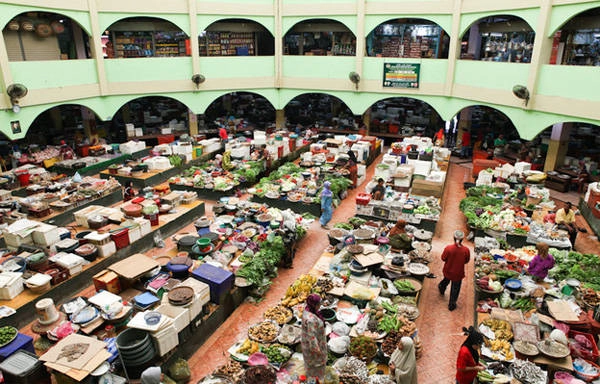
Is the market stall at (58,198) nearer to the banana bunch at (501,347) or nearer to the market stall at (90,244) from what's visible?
the market stall at (90,244)

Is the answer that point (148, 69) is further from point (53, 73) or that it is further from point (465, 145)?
point (465, 145)

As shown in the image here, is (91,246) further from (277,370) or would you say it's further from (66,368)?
(277,370)

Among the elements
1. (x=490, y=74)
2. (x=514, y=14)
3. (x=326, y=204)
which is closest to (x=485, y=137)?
(x=490, y=74)

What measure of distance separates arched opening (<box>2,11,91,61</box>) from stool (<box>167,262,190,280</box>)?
12.9m

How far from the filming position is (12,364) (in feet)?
20.2

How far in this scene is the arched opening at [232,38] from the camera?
20938mm

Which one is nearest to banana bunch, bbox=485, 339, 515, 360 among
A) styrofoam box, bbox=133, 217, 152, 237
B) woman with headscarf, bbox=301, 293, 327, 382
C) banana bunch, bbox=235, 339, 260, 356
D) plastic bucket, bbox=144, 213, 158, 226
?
woman with headscarf, bbox=301, 293, 327, 382

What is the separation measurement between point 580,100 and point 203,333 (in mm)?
13410

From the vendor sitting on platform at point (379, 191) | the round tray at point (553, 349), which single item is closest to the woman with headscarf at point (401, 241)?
the vendor sitting on platform at point (379, 191)

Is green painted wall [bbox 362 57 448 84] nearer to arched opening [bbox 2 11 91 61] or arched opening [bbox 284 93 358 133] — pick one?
arched opening [bbox 284 93 358 133]

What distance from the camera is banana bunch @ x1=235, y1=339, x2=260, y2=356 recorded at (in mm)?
6898

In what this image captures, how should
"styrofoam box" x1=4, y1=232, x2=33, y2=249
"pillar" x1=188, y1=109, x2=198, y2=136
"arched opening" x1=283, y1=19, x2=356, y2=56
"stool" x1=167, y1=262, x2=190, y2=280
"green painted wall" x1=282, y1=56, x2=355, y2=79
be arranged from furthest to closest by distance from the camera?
"arched opening" x1=283, y1=19, x2=356, y2=56
"pillar" x1=188, y1=109, x2=198, y2=136
"green painted wall" x1=282, y1=56, x2=355, y2=79
"styrofoam box" x1=4, y1=232, x2=33, y2=249
"stool" x1=167, y1=262, x2=190, y2=280

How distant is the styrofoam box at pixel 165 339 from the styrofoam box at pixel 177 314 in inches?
5.9

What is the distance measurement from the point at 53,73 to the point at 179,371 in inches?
532
